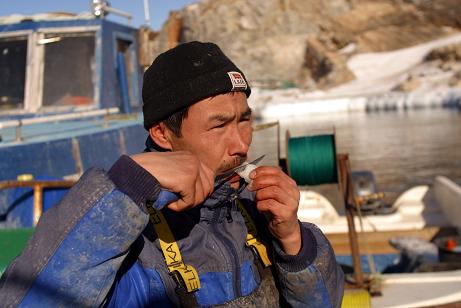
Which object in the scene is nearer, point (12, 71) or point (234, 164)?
point (234, 164)

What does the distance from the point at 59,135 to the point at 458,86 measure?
109 feet

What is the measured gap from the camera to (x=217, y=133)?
6.20ft

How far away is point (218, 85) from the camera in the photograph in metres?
1.89

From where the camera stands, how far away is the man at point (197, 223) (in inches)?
56.9

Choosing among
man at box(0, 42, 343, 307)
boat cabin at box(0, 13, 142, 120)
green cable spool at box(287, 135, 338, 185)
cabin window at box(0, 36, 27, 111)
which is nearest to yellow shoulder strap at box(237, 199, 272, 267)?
man at box(0, 42, 343, 307)

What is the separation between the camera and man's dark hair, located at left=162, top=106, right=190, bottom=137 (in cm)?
192

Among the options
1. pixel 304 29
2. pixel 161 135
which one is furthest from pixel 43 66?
pixel 304 29

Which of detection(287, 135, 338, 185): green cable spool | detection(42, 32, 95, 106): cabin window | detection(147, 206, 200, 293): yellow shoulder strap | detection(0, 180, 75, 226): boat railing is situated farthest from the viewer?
detection(42, 32, 95, 106): cabin window

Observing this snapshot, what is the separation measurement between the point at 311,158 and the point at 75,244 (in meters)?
4.33

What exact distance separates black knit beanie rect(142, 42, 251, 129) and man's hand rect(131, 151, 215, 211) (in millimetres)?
378

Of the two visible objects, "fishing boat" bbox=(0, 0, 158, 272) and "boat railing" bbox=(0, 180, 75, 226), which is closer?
"boat railing" bbox=(0, 180, 75, 226)

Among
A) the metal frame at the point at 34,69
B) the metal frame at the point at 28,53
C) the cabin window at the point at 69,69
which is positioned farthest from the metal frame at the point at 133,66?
the metal frame at the point at 28,53

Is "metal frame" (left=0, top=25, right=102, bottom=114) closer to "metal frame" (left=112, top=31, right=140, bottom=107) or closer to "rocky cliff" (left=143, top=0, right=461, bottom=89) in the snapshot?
"metal frame" (left=112, top=31, right=140, bottom=107)

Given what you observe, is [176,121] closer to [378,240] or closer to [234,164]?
[234,164]
